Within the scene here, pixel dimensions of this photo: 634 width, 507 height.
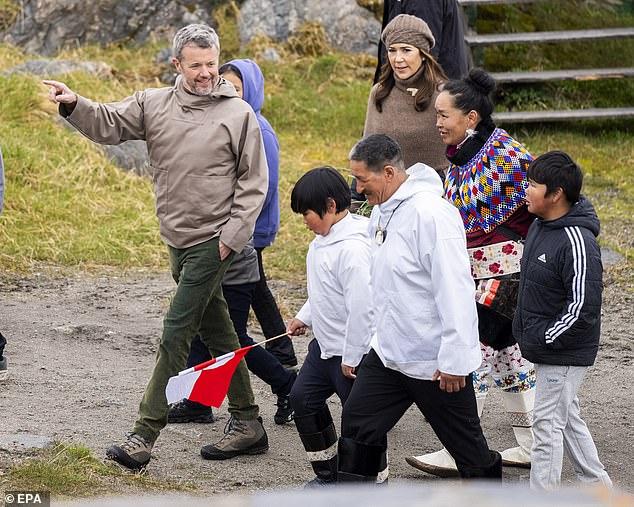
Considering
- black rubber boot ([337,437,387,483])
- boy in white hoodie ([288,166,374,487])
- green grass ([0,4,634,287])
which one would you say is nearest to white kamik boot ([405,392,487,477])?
boy in white hoodie ([288,166,374,487])

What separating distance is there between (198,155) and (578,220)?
1.57 metres

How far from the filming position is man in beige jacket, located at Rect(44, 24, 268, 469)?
466cm

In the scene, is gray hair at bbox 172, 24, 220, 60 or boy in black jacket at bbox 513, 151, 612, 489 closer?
boy in black jacket at bbox 513, 151, 612, 489

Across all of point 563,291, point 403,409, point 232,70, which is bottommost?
point 403,409

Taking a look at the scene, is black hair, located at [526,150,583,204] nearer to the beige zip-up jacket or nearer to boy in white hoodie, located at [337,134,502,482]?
boy in white hoodie, located at [337,134,502,482]

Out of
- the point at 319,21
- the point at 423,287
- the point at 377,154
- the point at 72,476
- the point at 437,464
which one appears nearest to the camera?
the point at 423,287

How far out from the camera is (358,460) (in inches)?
157

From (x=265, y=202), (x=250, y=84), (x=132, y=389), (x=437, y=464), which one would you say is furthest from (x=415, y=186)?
(x=132, y=389)

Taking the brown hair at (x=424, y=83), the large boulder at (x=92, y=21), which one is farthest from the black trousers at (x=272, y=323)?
the large boulder at (x=92, y=21)

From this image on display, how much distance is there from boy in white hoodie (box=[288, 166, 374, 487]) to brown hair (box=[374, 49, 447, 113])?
1064 mm

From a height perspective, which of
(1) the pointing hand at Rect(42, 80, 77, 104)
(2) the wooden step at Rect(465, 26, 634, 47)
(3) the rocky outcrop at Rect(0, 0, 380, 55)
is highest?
(3) the rocky outcrop at Rect(0, 0, 380, 55)

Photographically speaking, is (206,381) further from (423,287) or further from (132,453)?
(423,287)

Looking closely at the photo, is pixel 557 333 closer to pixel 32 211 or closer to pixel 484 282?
pixel 484 282

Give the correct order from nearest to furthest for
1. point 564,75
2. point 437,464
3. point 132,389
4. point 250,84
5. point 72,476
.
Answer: point 72,476 < point 437,464 < point 250,84 < point 132,389 < point 564,75
